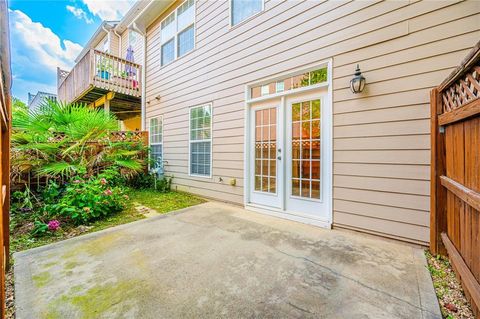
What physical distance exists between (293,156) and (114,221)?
295cm

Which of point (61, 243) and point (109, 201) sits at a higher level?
point (109, 201)

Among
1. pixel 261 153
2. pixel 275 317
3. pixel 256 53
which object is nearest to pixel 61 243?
pixel 275 317

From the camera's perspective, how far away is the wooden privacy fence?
1314mm

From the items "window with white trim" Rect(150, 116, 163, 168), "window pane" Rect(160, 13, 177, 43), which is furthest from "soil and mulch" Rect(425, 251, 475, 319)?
"window pane" Rect(160, 13, 177, 43)

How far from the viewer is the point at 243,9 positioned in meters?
4.03

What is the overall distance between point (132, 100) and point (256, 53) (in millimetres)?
5471

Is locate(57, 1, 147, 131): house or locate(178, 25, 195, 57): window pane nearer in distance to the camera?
locate(178, 25, 195, 57): window pane

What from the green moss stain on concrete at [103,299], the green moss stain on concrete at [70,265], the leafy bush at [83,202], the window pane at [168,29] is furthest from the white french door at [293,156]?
the window pane at [168,29]

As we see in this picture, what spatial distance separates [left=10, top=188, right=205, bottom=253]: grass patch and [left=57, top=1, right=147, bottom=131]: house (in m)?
3.31

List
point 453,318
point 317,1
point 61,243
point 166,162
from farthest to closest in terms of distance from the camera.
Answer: point 166,162, point 317,1, point 61,243, point 453,318

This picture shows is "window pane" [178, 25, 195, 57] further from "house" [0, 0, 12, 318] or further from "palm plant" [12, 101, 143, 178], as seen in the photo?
"house" [0, 0, 12, 318]

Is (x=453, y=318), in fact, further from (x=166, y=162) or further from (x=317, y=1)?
(x=166, y=162)

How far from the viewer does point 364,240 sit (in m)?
2.50

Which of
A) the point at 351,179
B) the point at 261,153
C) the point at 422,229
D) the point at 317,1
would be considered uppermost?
the point at 317,1
